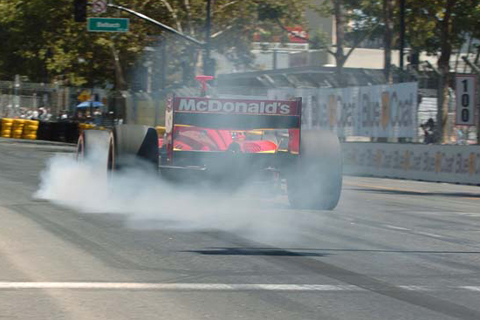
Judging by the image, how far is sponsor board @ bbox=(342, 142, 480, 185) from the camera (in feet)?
86.0

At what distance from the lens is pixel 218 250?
9.81 m

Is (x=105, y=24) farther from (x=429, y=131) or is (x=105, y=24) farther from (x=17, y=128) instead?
(x=429, y=131)

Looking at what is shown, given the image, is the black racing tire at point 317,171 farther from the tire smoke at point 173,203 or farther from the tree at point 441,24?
the tree at point 441,24

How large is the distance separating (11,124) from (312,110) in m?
21.2

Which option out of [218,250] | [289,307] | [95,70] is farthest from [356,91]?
[95,70]

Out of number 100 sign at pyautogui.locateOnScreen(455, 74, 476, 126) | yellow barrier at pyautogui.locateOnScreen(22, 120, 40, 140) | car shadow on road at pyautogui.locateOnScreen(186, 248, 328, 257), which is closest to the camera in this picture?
car shadow on road at pyautogui.locateOnScreen(186, 248, 328, 257)

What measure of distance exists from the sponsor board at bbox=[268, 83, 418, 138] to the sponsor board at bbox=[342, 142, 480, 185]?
60 centimetres

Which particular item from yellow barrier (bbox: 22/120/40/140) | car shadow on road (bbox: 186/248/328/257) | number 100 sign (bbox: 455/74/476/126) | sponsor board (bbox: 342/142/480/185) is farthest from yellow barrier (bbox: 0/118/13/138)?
car shadow on road (bbox: 186/248/328/257)

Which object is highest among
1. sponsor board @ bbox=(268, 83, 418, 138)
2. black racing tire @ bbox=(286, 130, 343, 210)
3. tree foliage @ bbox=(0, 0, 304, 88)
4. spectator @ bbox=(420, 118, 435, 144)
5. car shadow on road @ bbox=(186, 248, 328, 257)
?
tree foliage @ bbox=(0, 0, 304, 88)

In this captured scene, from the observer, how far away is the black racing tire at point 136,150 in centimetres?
1323

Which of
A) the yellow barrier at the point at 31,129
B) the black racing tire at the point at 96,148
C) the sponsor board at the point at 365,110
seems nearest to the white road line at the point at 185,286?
the black racing tire at the point at 96,148

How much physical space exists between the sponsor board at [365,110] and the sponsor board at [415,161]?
1.96 feet

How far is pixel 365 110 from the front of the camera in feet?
106

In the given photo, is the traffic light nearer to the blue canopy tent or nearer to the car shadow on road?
the blue canopy tent
